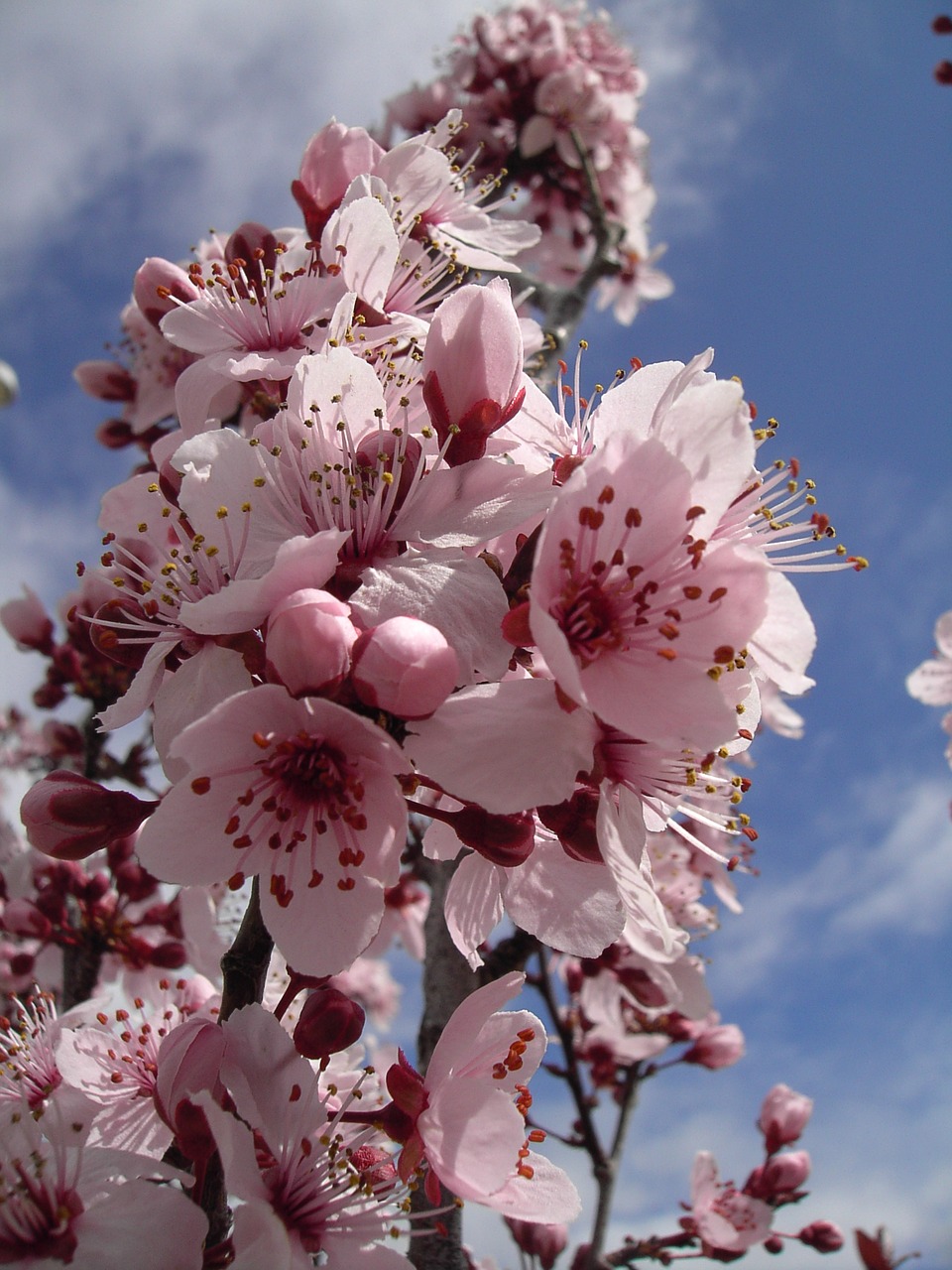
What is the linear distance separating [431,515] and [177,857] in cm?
68

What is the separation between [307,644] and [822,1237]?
13.6ft

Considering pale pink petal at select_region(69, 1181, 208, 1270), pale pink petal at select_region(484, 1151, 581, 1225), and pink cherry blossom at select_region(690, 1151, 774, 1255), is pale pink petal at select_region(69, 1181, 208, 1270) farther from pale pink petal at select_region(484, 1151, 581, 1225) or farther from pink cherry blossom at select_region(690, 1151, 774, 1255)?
pink cherry blossom at select_region(690, 1151, 774, 1255)

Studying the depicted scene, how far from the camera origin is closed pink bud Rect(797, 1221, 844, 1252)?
403 cm

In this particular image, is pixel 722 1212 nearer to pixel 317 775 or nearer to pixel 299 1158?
pixel 299 1158

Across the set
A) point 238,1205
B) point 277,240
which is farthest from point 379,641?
point 277,240

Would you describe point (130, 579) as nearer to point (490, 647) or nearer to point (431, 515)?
point (431, 515)

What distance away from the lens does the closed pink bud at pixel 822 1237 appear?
4.03 meters

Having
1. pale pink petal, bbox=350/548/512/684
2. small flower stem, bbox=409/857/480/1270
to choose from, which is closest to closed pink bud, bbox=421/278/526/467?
pale pink petal, bbox=350/548/512/684

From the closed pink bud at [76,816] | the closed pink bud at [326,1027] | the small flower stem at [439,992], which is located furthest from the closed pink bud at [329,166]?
the small flower stem at [439,992]

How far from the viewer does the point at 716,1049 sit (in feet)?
14.0

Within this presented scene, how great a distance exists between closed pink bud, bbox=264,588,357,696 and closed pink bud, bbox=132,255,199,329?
127cm

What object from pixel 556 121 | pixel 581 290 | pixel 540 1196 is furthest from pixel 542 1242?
pixel 556 121

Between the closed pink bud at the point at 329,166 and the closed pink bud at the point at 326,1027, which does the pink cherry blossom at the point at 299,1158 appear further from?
the closed pink bud at the point at 329,166

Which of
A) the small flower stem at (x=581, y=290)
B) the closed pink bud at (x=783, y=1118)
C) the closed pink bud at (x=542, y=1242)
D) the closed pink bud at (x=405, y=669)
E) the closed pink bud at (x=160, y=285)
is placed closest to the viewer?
the closed pink bud at (x=405, y=669)
